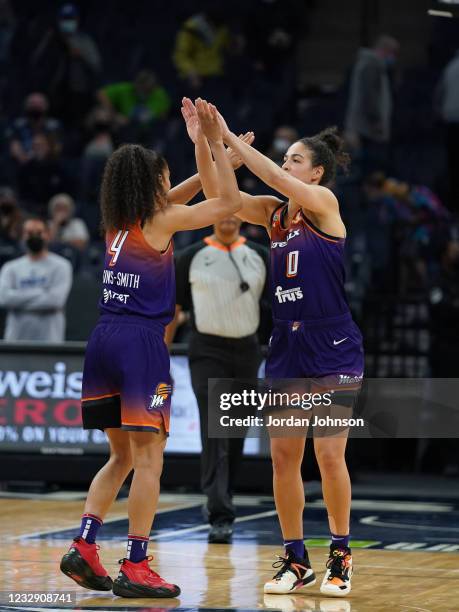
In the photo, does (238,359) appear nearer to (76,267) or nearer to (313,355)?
(313,355)

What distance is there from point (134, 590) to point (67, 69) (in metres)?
12.7

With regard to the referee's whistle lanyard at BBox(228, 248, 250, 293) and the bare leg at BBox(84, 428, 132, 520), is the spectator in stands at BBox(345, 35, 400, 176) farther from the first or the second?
the bare leg at BBox(84, 428, 132, 520)

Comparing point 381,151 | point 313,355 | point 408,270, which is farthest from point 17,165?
point 313,355

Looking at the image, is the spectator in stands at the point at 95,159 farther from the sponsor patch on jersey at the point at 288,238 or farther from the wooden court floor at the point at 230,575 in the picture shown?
the sponsor patch on jersey at the point at 288,238

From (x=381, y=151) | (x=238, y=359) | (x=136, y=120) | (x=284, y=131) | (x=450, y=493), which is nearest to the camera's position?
(x=238, y=359)

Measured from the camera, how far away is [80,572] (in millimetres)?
6461

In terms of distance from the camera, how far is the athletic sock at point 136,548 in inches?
255

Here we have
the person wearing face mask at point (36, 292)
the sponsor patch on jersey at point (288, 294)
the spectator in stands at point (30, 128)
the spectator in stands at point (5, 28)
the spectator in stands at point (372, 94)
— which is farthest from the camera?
the spectator in stands at point (5, 28)

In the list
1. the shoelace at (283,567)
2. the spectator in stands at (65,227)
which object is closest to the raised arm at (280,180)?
the shoelace at (283,567)

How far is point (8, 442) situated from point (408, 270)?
15.4 feet

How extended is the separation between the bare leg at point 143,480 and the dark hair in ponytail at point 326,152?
1.63 meters

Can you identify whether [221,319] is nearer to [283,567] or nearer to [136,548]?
[283,567]

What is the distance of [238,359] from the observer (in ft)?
29.8

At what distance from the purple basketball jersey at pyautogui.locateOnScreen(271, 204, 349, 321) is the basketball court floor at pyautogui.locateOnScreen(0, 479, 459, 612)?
142cm
